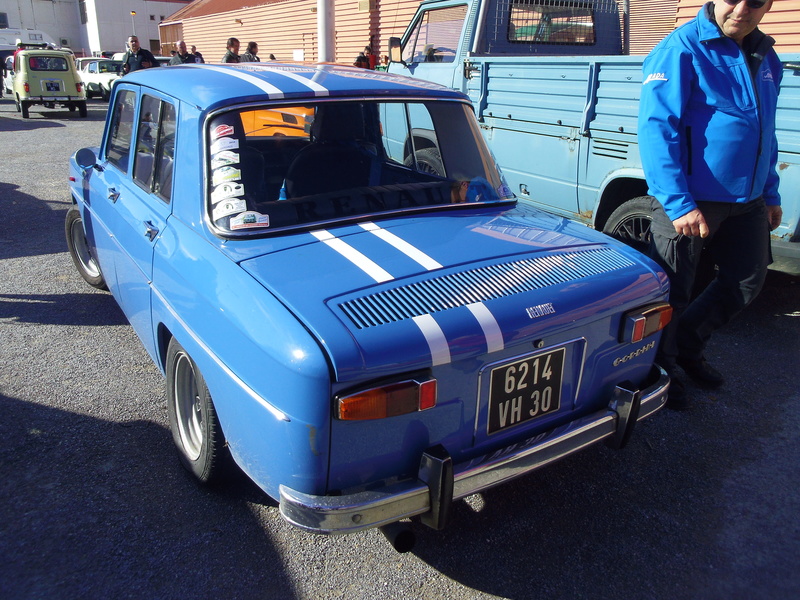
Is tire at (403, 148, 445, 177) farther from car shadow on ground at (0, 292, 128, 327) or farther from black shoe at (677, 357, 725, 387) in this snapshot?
car shadow on ground at (0, 292, 128, 327)

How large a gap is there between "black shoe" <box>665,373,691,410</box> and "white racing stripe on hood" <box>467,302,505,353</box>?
1.86m

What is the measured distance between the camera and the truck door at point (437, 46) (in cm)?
619

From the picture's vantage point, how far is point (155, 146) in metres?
3.00

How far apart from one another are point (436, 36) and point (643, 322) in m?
5.07

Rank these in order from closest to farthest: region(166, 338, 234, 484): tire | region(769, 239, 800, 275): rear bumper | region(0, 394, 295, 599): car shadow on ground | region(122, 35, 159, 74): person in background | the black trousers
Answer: region(0, 394, 295, 599): car shadow on ground → region(166, 338, 234, 484): tire → the black trousers → region(769, 239, 800, 275): rear bumper → region(122, 35, 159, 74): person in background

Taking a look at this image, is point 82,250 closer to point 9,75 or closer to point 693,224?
point 693,224

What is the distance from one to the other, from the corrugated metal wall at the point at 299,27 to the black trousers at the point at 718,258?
32.2ft

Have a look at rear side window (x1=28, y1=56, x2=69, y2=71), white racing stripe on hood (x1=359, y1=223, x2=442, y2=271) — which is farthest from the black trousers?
rear side window (x1=28, y1=56, x2=69, y2=71)

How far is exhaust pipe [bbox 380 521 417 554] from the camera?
2086 mm

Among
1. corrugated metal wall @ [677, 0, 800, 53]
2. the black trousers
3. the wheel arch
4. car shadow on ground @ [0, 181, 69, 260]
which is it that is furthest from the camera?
corrugated metal wall @ [677, 0, 800, 53]

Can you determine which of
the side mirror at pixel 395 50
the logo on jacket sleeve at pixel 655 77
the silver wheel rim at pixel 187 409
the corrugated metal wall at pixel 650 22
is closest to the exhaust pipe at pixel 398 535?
the silver wheel rim at pixel 187 409

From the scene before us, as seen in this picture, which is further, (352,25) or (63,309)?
(352,25)

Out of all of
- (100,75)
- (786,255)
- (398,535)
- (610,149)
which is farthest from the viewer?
(100,75)

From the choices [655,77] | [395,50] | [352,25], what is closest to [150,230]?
[655,77]
